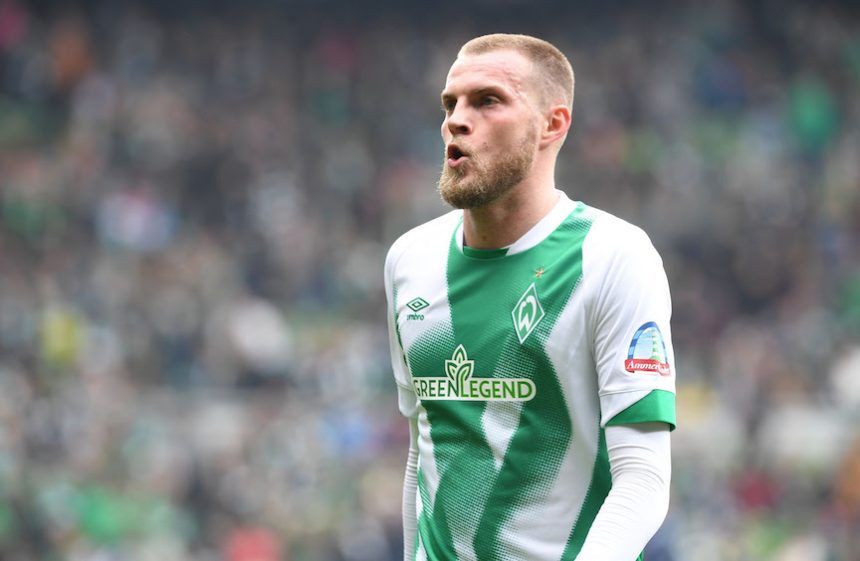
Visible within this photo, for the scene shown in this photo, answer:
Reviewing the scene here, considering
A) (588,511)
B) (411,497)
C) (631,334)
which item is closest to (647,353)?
(631,334)

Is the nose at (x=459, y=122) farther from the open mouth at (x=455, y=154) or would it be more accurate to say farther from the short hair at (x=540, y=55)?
the short hair at (x=540, y=55)

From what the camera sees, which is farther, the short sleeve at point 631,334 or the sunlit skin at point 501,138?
the sunlit skin at point 501,138

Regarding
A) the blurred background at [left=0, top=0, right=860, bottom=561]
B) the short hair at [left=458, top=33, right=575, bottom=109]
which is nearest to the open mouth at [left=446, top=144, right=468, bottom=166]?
the short hair at [left=458, top=33, right=575, bottom=109]

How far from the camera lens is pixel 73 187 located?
15711 mm

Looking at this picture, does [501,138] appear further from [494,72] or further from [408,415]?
[408,415]

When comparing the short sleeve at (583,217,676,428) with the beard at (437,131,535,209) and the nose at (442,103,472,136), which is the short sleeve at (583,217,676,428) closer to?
the beard at (437,131,535,209)

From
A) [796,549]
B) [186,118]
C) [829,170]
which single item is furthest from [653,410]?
[186,118]

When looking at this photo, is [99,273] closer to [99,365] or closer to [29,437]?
[99,365]

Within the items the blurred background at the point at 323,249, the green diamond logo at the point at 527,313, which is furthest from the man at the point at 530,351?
the blurred background at the point at 323,249

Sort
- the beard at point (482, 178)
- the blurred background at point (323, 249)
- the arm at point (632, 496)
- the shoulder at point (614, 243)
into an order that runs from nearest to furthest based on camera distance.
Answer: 1. the arm at point (632, 496)
2. the shoulder at point (614, 243)
3. the beard at point (482, 178)
4. the blurred background at point (323, 249)

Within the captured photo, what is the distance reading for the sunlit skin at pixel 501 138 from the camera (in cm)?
335

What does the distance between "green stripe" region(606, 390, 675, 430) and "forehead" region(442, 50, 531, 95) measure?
83 centimetres

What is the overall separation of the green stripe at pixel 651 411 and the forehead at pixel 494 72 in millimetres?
826

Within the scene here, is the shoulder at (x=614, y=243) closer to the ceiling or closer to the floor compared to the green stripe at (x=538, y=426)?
closer to the ceiling
